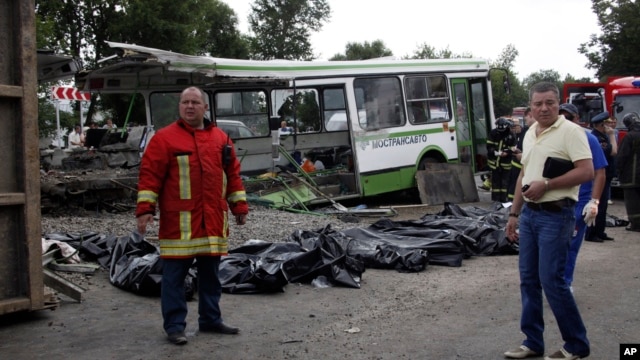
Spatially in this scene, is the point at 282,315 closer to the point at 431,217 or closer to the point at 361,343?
the point at 361,343

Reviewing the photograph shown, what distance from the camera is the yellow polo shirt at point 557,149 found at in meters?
4.24

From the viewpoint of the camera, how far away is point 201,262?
4941 mm

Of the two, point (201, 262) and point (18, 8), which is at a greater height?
point (18, 8)

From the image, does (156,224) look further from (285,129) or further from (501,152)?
(501,152)

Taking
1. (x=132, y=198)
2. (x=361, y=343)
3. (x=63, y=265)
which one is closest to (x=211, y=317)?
(x=361, y=343)

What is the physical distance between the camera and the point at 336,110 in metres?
13.6

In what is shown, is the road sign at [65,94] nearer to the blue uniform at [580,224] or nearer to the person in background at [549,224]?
the blue uniform at [580,224]

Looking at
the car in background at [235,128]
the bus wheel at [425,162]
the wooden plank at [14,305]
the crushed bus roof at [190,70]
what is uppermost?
the crushed bus roof at [190,70]

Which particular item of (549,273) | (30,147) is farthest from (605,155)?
(30,147)

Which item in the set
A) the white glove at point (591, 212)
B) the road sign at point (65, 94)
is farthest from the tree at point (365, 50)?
the white glove at point (591, 212)

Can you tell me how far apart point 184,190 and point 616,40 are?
31272mm

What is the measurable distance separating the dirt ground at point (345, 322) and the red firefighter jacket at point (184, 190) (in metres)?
0.74

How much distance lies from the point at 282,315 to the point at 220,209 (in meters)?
1.25

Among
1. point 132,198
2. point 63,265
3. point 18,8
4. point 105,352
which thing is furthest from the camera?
point 132,198
